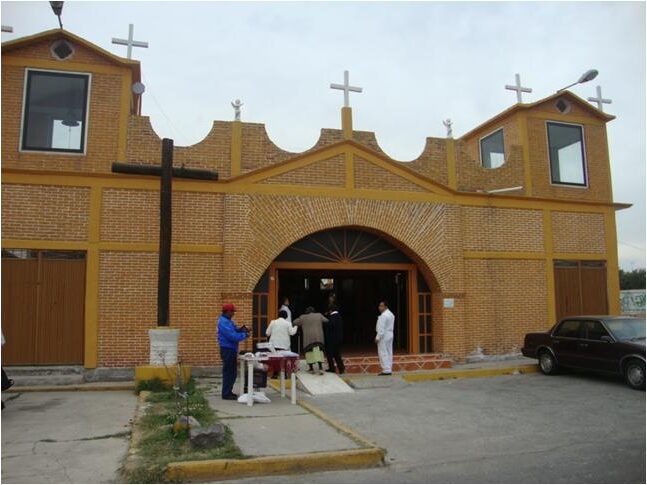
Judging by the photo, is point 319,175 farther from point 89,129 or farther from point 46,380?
point 46,380

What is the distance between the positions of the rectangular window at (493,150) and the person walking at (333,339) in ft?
24.3

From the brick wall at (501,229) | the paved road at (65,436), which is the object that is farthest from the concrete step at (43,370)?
the brick wall at (501,229)

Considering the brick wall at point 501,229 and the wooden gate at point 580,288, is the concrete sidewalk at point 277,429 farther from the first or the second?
the wooden gate at point 580,288

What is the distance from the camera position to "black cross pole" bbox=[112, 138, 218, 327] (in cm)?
1105

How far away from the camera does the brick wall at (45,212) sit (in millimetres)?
11945

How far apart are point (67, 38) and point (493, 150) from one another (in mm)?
11891

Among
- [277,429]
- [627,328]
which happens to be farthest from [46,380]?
[627,328]

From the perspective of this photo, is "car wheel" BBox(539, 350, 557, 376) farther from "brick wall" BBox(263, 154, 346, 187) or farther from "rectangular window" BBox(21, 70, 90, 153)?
"rectangular window" BBox(21, 70, 90, 153)

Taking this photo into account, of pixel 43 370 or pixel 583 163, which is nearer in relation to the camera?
pixel 43 370

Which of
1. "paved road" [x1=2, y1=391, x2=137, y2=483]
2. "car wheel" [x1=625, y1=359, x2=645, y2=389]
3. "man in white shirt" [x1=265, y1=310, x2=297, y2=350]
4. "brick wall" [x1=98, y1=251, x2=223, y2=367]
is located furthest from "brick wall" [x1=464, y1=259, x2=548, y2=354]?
"paved road" [x1=2, y1=391, x2=137, y2=483]

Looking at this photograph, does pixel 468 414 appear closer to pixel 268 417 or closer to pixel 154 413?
pixel 268 417

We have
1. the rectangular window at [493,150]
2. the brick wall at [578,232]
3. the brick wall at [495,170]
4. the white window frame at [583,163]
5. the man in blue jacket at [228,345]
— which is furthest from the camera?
the rectangular window at [493,150]

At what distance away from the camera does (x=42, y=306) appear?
12.0 metres

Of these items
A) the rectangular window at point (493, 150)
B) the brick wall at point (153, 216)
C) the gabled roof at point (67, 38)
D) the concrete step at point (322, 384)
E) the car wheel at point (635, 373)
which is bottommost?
the concrete step at point (322, 384)
